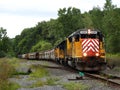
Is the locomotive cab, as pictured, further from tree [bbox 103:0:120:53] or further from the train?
tree [bbox 103:0:120:53]

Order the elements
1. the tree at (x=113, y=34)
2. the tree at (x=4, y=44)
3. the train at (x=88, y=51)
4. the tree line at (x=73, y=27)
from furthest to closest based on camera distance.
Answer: the tree at (x=4, y=44)
the tree line at (x=73, y=27)
the tree at (x=113, y=34)
the train at (x=88, y=51)

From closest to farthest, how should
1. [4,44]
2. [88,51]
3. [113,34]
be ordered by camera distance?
[88,51]
[113,34]
[4,44]

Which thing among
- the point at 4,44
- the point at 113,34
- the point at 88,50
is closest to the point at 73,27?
the point at 4,44

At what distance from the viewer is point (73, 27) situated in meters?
98.4

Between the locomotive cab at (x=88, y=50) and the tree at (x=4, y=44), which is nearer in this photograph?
the locomotive cab at (x=88, y=50)

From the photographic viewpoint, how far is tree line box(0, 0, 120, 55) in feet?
194

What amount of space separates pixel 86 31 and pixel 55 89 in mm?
10856

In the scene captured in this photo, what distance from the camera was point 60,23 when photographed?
9738 cm

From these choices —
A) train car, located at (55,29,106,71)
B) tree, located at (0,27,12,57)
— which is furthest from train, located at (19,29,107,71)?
tree, located at (0,27,12,57)

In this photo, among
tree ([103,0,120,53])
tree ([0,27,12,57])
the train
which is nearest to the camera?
the train

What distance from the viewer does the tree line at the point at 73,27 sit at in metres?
59.1

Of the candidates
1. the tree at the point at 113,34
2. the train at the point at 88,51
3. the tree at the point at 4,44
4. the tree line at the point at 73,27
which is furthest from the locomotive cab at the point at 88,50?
the tree at the point at 4,44

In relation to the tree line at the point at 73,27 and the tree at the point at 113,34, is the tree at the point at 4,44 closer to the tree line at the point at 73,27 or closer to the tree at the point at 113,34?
the tree line at the point at 73,27

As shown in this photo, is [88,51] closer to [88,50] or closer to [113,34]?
[88,50]
